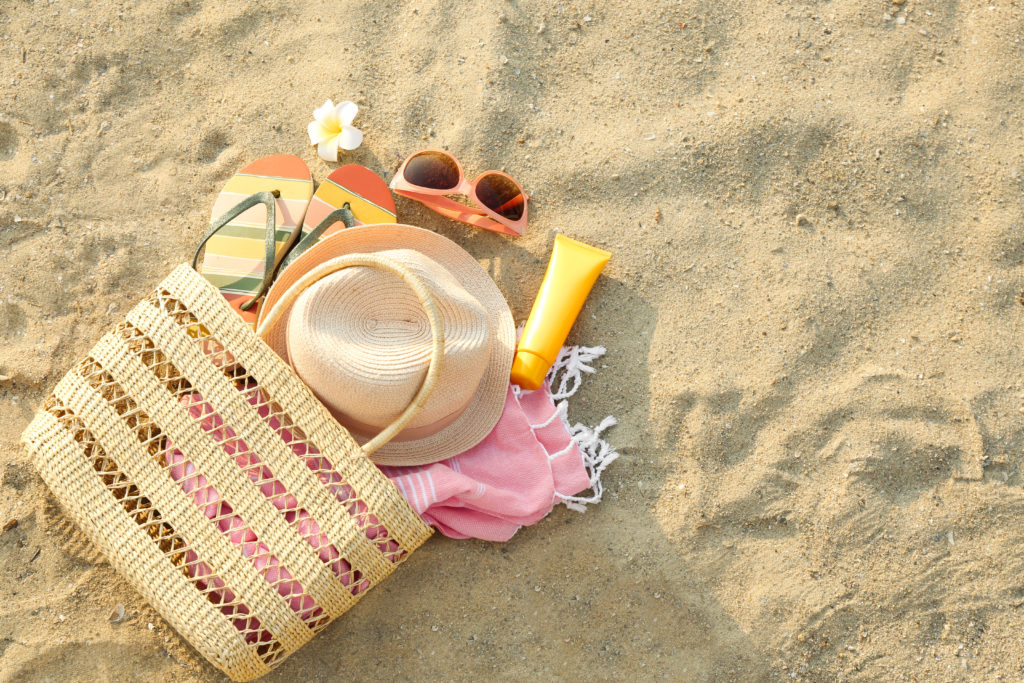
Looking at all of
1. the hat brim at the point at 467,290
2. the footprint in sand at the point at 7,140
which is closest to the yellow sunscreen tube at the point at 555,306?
the hat brim at the point at 467,290

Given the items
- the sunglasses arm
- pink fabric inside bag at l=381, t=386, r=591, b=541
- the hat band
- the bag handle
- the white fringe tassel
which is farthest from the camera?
the sunglasses arm

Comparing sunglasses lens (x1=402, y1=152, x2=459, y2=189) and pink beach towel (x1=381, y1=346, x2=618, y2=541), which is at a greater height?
sunglasses lens (x1=402, y1=152, x2=459, y2=189)

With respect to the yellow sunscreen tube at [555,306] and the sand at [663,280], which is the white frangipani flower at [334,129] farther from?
the yellow sunscreen tube at [555,306]

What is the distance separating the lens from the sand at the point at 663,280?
1870 millimetres

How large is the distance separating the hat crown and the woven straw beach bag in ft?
0.17

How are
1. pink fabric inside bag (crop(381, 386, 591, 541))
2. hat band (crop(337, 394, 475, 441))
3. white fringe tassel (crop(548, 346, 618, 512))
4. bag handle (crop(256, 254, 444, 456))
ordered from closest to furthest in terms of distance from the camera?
bag handle (crop(256, 254, 444, 456))
hat band (crop(337, 394, 475, 441))
pink fabric inside bag (crop(381, 386, 591, 541))
white fringe tassel (crop(548, 346, 618, 512))

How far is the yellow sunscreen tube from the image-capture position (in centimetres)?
189

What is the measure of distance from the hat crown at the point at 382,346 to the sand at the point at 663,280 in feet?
1.18

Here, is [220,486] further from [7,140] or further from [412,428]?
[7,140]

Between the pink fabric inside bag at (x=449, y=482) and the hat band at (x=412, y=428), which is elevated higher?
the hat band at (x=412, y=428)

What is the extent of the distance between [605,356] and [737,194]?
547 millimetres

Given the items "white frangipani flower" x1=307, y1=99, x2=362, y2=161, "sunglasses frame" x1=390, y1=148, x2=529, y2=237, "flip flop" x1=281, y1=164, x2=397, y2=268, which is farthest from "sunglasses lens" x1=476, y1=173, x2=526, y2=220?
"white frangipani flower" x1=307, y1=99, x2=362, y2=161

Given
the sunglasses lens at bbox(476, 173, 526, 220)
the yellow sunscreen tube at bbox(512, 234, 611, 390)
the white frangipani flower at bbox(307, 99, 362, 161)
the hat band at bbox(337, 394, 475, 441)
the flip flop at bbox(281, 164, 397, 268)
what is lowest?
the hat band at bbox(337, 394, 475, 441)

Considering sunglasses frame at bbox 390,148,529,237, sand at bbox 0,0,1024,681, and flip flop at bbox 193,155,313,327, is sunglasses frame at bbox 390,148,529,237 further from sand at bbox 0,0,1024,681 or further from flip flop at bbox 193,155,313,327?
flip flop at bbox 193,155,313,327
